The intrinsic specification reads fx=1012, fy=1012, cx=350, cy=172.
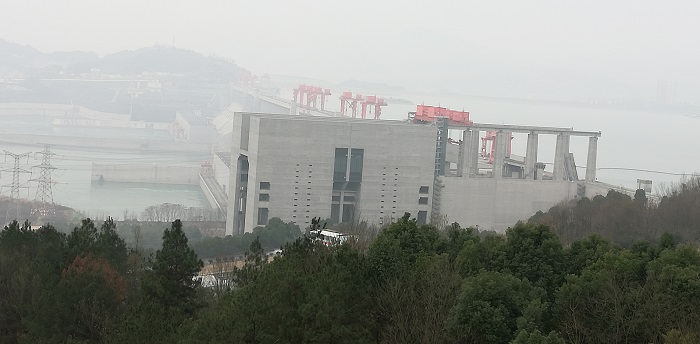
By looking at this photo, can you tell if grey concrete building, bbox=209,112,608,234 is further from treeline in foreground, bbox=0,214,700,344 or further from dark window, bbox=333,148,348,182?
treeline in foreground, bbox=0,214,700,344

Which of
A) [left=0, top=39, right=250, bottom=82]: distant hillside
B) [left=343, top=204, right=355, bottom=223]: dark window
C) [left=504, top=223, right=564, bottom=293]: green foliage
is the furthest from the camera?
[left=0, top=39, right=250, bottom=82]: distant hillside

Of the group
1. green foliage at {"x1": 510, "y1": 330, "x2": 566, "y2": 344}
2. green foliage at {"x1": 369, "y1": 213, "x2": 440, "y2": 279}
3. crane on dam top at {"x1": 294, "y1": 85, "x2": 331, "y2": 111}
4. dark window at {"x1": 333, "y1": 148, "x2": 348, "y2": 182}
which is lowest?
green foliage at {"x1": 510, "y1": 330, "x2": 566, "y2": 344}

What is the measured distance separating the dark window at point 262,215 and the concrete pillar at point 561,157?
576 cm

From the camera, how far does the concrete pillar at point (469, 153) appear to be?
18.6 meters

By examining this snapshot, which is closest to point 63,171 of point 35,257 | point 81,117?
point 81,117

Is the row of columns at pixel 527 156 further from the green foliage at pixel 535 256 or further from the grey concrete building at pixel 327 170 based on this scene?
the green foliage at pixel 535 256

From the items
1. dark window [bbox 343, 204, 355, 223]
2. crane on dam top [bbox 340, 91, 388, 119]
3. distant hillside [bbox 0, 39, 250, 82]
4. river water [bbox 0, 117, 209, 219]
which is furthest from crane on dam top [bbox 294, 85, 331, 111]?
dark window [bbox 343, 204, 355, 223]

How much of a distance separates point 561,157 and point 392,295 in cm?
1449

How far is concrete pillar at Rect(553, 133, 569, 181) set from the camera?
63.7ft

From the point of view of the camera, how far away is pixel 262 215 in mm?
17328

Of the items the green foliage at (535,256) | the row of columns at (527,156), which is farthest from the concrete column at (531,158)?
the green foliage at (535,256)

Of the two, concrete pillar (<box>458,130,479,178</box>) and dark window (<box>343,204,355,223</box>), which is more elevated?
concrete pillar (<box>458,130,479,178</box>)

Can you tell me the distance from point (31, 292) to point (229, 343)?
2.35 meters

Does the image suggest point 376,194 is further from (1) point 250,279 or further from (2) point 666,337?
(2) point 666,337
